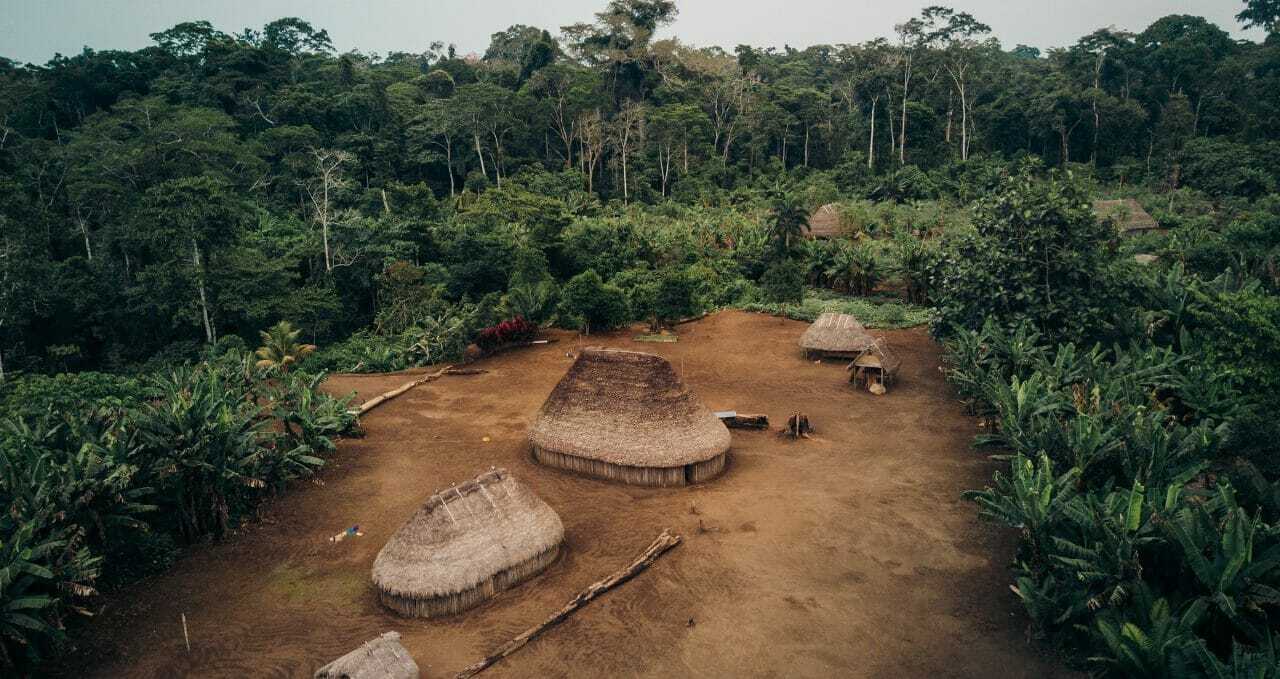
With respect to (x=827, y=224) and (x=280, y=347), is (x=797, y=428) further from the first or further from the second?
(x=827, y=224)

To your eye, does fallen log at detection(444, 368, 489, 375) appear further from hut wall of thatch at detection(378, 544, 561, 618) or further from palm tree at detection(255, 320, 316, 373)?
hut wall of thatch at detection(378, 544, 561, 618)

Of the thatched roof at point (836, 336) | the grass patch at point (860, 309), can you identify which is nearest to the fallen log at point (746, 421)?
the thatched roof at point (836, 336)

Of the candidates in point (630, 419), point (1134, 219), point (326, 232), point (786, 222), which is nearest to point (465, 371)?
point (630, 419)

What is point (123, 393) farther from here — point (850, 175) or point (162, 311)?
point (850, 175)

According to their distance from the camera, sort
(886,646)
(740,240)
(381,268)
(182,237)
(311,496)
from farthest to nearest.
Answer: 1. (740,240)
2. (381,268)
3. (182,237)
4. (311,496)
5. (886,646)

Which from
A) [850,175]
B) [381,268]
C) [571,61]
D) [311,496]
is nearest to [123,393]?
[311,496]

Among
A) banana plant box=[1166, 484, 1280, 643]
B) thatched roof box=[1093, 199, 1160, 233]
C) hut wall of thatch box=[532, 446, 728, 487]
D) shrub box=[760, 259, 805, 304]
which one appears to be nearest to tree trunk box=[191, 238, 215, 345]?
hut wall of thatch box=[532, 446, 728, 487]
